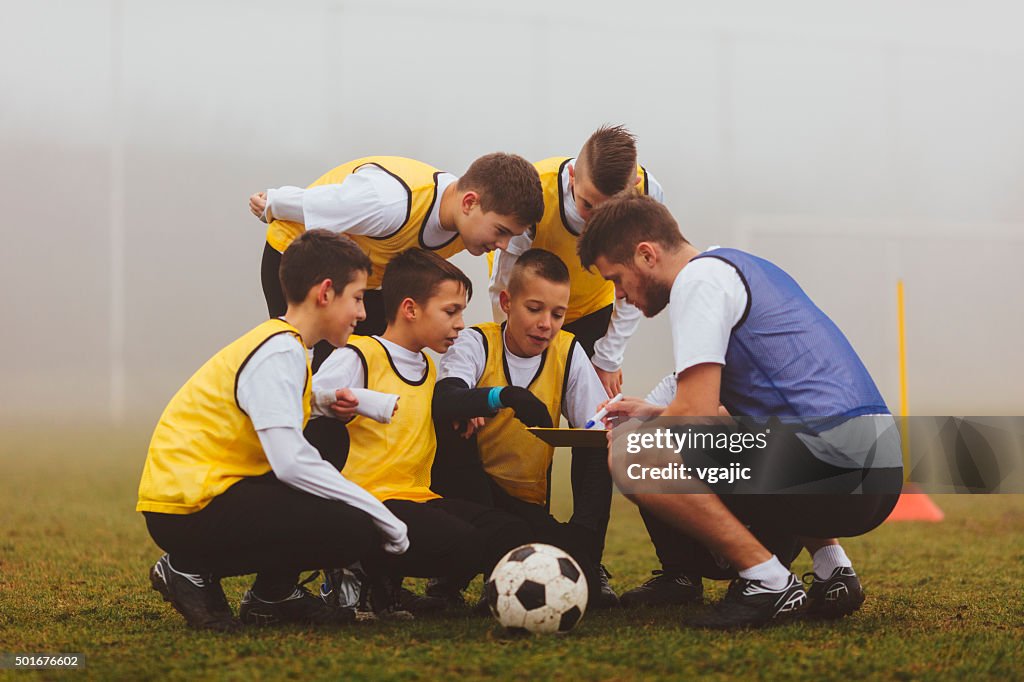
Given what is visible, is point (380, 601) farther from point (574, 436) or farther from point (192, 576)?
point (574, 436)

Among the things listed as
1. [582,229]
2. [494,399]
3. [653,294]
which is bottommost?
[494,399]

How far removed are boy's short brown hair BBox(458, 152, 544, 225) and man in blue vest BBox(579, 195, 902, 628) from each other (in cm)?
49

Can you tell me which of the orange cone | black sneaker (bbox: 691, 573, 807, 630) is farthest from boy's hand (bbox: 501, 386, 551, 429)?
the orange cone

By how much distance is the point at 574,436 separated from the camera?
301cm

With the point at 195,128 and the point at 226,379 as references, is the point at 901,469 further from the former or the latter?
the point at 195,128

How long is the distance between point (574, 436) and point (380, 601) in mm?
796

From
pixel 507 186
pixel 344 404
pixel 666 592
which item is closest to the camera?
pixel 344 404

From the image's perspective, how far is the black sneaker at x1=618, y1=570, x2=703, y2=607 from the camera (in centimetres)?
352

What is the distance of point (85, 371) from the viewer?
42.8 ft

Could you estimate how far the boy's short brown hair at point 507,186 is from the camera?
11.2 feet

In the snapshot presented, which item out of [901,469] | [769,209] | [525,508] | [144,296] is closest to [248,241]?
[144,296]

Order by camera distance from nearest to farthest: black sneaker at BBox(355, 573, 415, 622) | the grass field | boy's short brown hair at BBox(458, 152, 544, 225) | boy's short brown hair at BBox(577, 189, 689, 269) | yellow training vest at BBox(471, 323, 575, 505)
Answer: the grass field, boy's short brown hair at BBox(577, 189, 689, 269), black sneaker at BBox(355, 573, 415, 622), boy's short brown hair at BBox(458, 152, 544, 225), yellow training vest at BBox(471, 323, 575, 505)

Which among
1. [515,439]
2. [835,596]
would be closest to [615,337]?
[515,439]

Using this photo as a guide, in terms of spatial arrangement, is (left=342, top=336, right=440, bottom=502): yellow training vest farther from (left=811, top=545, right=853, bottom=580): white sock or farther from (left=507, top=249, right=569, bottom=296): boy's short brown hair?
(left=811, top=545, right=853, bottom=580): white sock
